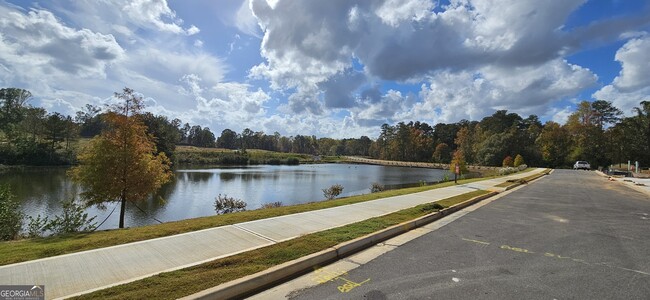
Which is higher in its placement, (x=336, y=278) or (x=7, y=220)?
(x=336, y=278)

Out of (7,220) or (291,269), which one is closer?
(291,269)

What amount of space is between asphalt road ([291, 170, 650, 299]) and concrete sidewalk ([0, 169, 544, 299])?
1.94 metres

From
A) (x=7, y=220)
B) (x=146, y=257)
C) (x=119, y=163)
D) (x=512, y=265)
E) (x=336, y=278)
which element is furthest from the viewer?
(x=119, y=163)

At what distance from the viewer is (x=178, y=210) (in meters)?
18.2

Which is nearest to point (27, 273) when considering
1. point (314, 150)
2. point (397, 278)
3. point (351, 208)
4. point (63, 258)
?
point (63, 258)

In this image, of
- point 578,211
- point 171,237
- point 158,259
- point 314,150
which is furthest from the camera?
point 314,150

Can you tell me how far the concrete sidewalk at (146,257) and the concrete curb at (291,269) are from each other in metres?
1.02

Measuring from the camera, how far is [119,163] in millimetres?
10938

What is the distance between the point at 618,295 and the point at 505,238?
281 cm

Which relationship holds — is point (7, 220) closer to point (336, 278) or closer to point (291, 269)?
point (291, 269)

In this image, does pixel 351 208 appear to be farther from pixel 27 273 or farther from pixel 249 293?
pixel 27 273
